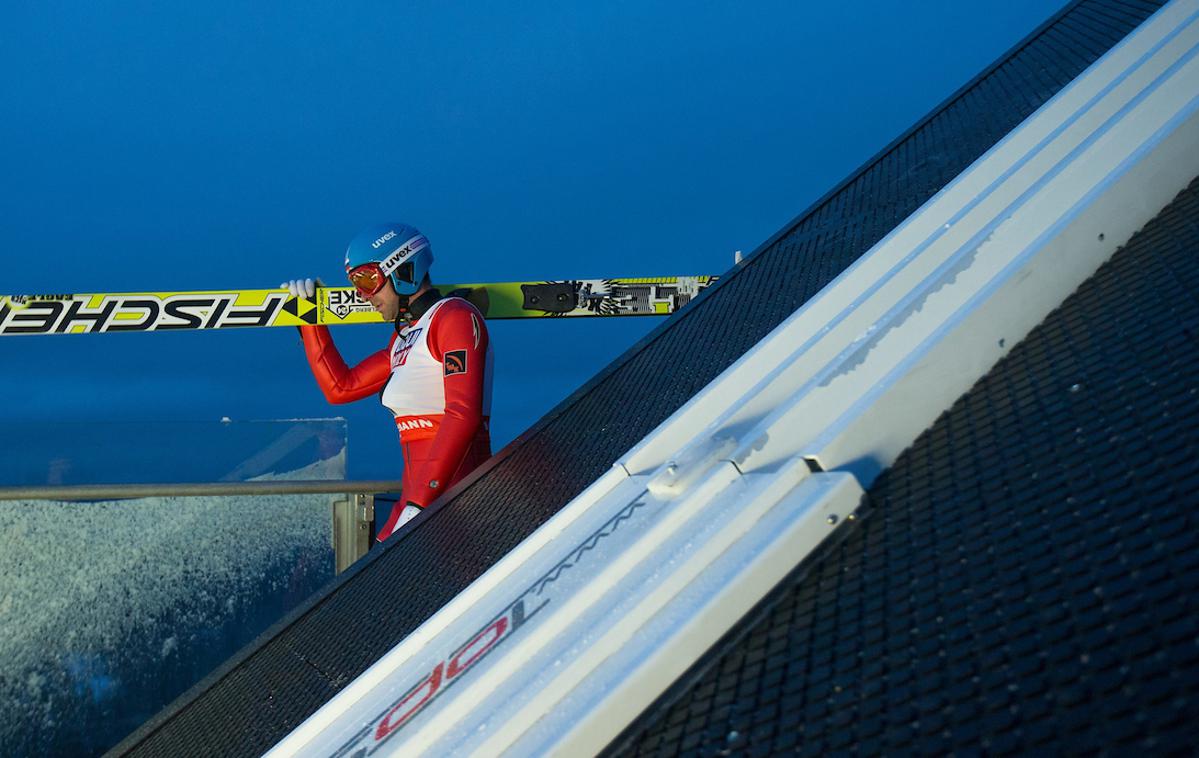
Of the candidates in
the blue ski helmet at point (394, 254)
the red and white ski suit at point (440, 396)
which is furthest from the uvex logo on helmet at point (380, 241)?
the red and white ski suit at point (440, 396)

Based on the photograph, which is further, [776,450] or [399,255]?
[399,255]

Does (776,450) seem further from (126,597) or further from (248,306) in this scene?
(248,306)

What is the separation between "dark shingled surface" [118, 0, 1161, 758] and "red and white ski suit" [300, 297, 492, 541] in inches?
36.5

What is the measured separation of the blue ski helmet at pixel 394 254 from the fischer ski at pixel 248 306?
0.34 m

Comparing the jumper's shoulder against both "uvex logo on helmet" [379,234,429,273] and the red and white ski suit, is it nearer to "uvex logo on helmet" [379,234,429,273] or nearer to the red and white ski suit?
the red and white ski suit

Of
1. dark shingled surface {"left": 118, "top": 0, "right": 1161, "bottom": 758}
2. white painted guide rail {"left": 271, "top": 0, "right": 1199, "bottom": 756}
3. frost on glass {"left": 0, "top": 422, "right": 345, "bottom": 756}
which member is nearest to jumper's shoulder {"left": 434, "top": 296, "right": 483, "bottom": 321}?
frost on glass {"left": 0, "top": 422, "right": 345, "bottom": 756}

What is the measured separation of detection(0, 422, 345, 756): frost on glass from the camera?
99.9 inches

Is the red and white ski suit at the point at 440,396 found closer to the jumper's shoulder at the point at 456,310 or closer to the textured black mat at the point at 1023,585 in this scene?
the jumper's shoulder at the point at 456,310

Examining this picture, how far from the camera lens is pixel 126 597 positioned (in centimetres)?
265

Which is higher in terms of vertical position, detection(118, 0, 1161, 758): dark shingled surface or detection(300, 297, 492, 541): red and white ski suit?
detection(300, 297, 492, 541): red and white ski suit

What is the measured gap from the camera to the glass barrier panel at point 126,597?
8.32 ft

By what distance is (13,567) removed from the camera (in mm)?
2645

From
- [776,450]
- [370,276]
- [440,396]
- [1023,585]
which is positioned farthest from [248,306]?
[1023,585]

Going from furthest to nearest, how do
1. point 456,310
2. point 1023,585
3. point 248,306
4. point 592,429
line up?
point 248,306
point 456,310
point 592,429
point 1023,585
